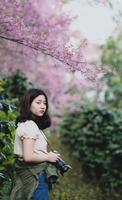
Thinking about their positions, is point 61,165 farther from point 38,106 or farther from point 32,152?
point 38,106

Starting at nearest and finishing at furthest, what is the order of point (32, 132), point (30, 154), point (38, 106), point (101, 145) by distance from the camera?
1. point (30, 154)
2. point (32, 132)
3. point (38, 106)
4. point (101, 145)

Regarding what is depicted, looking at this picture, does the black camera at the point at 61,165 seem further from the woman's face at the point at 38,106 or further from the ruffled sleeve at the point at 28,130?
the woman's face at the point at 38,106

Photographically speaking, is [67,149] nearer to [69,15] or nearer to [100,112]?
[100,112]

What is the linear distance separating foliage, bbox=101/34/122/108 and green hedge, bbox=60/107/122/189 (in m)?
9.66

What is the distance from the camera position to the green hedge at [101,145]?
40.5 ft

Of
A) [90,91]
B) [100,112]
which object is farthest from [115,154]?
[90,91]

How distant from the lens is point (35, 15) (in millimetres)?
11797

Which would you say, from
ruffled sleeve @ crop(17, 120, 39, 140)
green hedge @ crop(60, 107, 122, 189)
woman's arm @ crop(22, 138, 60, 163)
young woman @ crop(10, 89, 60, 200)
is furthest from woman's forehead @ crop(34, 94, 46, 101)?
green hedge @ crop(60, 107, 122, 189)

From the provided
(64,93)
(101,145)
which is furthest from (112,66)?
(101,145)

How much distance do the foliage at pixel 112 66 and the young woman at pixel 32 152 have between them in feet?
61.6

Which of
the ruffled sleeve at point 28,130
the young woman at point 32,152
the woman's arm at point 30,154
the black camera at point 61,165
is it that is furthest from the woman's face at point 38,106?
the black camera at point 61,165

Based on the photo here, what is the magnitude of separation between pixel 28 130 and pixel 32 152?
0.22m

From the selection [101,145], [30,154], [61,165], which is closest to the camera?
[30,154]

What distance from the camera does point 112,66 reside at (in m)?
24.1
